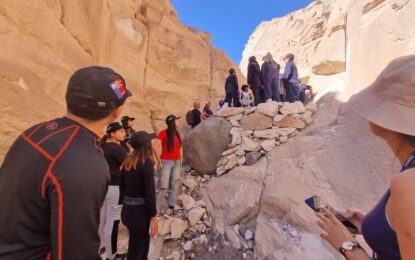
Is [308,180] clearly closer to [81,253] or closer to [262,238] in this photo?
[262,238]

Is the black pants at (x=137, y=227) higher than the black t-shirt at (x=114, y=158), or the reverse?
the black t-shirt at (x=114, y=158)

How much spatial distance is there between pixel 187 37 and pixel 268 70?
5.19 m

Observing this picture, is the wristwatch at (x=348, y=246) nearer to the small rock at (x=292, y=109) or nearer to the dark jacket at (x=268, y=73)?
the small rock at (x=292, y=109)

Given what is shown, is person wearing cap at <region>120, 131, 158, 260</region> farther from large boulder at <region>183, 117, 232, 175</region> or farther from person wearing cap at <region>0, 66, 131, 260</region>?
large boulder at <region>183, 117, 232, 175</region>

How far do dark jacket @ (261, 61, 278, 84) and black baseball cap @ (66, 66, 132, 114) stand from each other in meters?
6.36

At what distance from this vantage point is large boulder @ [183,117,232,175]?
5.92m

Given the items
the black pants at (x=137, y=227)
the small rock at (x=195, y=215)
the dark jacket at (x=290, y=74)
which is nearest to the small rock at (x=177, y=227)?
the small rock at (x=195, y=215)

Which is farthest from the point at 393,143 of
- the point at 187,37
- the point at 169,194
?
the point at 187,37

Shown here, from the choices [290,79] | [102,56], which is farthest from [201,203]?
[102,56]

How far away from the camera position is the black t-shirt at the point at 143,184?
2820 mm

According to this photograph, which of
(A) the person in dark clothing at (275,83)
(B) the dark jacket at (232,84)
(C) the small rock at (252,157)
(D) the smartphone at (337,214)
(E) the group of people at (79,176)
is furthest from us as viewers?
(B) the dark jacket at (232,84)

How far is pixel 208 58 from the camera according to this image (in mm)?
11539

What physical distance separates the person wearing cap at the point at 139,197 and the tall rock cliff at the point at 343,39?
499 centimetres

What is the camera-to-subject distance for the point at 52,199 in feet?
3.07
